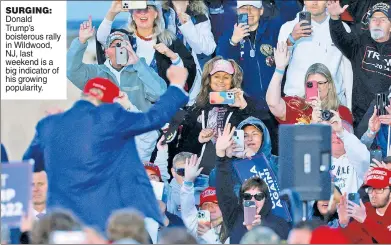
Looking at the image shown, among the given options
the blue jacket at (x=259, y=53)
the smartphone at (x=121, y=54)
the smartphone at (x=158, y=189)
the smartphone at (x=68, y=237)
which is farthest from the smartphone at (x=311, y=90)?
the smartphone at (x=68, y=237)

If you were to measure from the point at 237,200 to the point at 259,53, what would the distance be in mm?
1730

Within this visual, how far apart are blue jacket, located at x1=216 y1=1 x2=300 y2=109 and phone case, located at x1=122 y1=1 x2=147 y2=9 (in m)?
0.86

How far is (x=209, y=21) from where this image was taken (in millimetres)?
14883

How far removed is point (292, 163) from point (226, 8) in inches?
135

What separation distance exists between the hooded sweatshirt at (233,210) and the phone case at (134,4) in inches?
70.8

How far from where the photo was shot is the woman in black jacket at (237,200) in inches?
531

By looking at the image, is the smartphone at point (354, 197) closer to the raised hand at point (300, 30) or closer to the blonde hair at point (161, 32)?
the raised hand at point (300, 30)

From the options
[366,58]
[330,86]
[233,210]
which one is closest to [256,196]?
[233,210]

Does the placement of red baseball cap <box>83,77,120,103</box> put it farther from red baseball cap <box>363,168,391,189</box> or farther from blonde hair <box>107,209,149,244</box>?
red baseball cap <box>363,168,391,189</box>

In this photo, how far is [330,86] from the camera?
14547 millimetres

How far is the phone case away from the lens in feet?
48.1

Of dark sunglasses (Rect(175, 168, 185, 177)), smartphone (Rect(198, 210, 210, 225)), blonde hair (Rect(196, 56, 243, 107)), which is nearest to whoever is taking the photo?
smartphone (Rect(198, 210, 210, 225))

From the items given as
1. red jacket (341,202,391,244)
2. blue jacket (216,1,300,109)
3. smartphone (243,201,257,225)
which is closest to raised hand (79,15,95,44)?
blue jacket (216,1,300,109)

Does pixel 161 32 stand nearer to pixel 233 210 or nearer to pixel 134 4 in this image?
pixel 134 4
